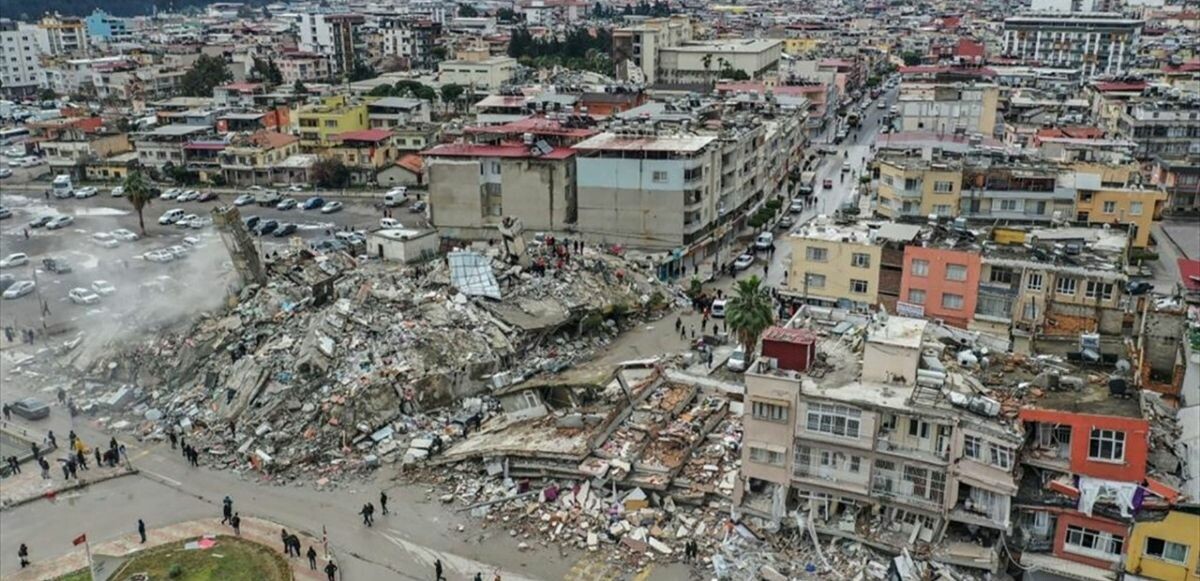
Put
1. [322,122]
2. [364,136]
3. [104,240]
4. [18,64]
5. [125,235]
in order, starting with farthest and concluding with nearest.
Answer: [18,64], [322,122], [364,136], [125,235], [104,240]

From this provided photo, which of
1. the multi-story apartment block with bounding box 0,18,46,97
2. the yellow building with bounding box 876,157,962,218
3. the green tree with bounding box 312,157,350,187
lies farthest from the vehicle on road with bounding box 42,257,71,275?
the multi-story apartment block with bounding box 0,18,46,97

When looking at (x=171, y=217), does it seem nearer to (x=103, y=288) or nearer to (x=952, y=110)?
(x=103, y=288)

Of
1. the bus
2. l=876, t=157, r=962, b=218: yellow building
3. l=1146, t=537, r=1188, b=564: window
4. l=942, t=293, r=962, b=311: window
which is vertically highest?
l=876, t=157, r=962, b=218: yellow building

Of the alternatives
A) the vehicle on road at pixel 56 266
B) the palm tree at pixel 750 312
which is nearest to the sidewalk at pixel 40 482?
the palm tree at pixel 750 312

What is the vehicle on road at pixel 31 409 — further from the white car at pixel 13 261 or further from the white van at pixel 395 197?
the white van at pixel 395 197

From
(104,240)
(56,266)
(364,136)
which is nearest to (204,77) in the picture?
(364,136)

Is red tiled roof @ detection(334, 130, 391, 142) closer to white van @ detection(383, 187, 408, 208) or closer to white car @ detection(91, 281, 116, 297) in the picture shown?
white van @ detection(383, 187, 408, 208)
